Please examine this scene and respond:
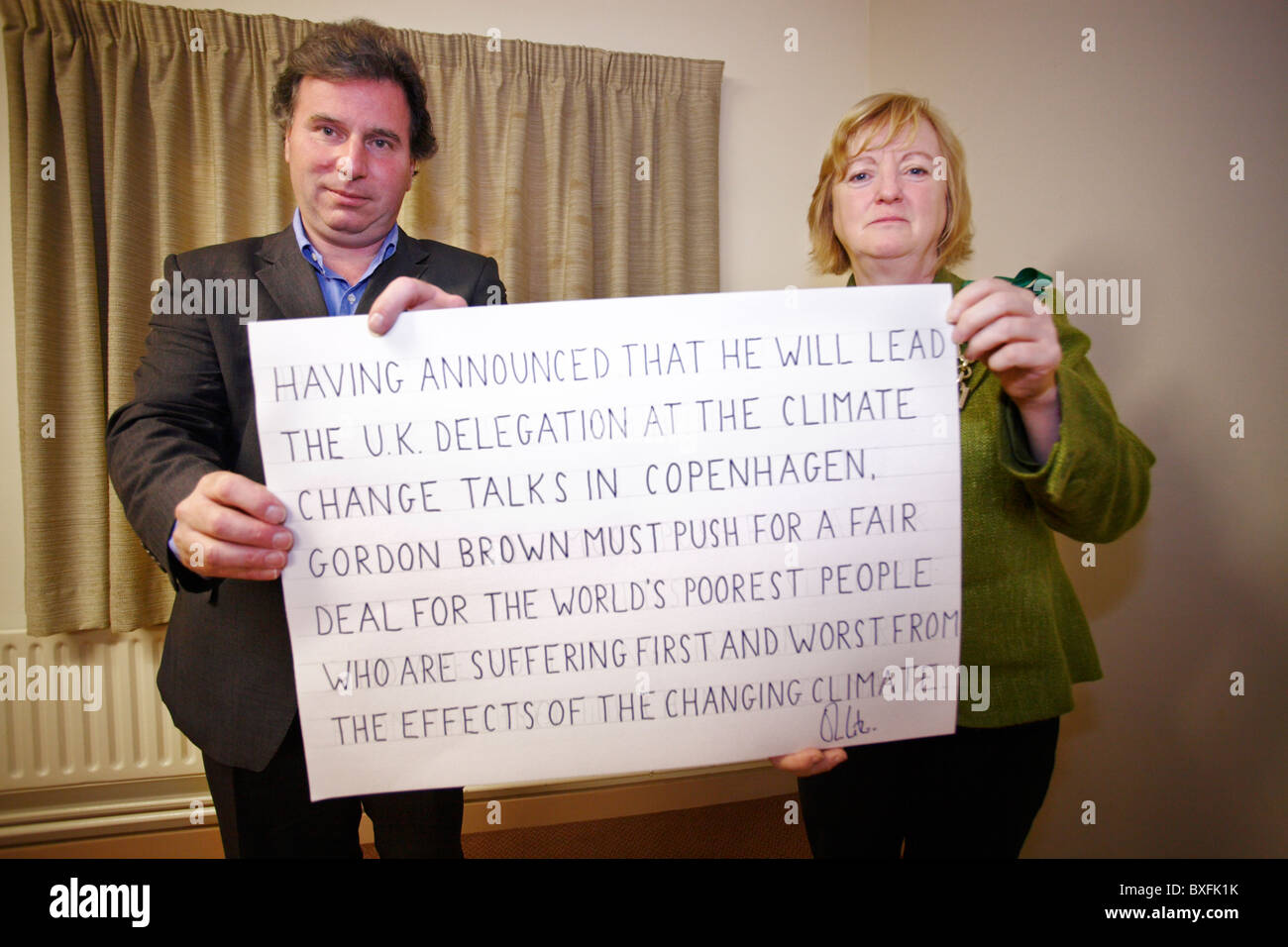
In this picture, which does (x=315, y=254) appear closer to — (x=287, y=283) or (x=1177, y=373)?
(x=287, y=283)

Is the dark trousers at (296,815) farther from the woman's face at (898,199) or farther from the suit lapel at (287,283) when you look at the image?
the woman's face at (898,199)

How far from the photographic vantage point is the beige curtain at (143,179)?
1693 millimetres

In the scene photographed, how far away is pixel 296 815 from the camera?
3.19 feet

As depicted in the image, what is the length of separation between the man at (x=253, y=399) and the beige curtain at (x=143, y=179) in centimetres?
97

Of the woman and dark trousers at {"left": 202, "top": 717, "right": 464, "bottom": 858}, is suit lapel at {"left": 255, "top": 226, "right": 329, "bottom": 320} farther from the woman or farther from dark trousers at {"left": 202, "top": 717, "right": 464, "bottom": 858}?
the woman

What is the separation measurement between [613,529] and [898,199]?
0.69 metres

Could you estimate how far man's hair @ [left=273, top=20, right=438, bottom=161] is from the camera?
0.96 m

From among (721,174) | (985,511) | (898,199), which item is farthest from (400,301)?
(721,174)

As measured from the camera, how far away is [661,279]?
6.97 feet

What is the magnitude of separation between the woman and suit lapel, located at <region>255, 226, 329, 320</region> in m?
0.89

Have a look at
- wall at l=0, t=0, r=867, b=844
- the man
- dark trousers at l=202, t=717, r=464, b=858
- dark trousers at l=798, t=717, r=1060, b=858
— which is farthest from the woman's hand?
wall at l=0, t=0, r=867, b=844

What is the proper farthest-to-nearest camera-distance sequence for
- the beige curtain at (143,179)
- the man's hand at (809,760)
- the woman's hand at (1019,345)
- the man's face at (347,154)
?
the beige curtain at (143,179), the man's face at (347,154), the man's hand at (809,760), the woman's hand at (1019,345)

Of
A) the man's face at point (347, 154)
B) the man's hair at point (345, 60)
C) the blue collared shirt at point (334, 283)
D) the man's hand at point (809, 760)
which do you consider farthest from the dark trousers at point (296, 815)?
the man's hair at point (345, 60)
